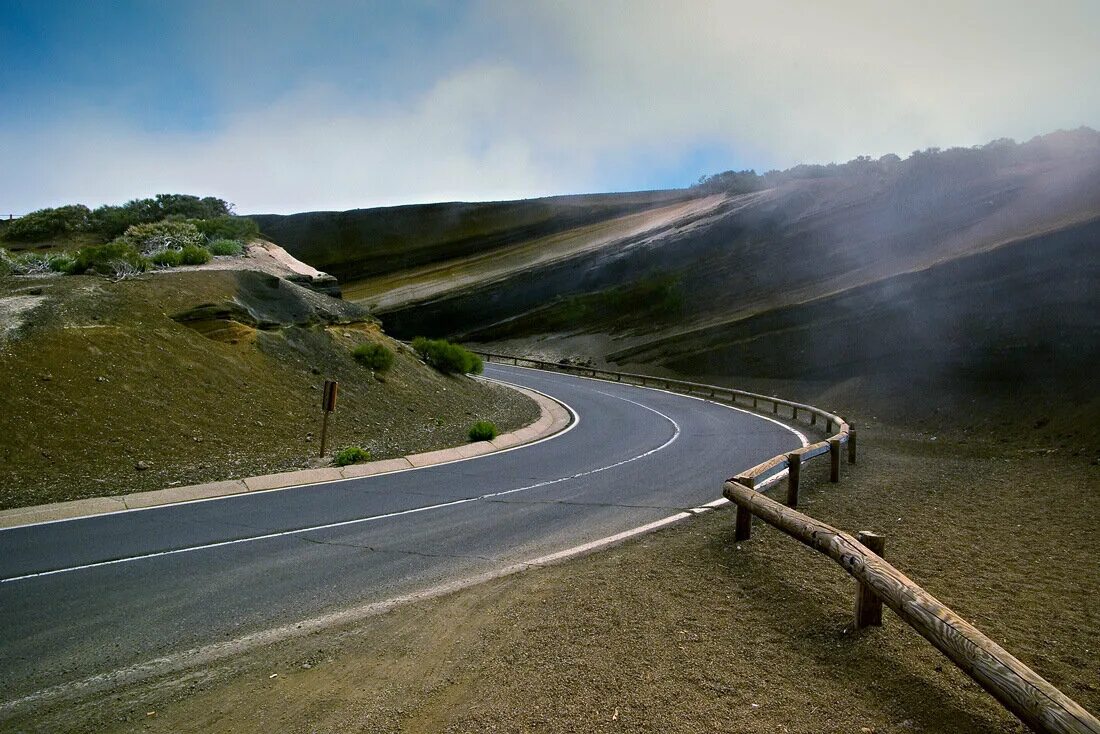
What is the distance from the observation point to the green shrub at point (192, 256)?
72.4 ft

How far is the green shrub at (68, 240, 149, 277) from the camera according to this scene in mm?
19312

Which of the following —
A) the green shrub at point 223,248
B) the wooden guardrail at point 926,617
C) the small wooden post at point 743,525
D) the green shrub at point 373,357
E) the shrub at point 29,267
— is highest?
the green shrub at point 223,248

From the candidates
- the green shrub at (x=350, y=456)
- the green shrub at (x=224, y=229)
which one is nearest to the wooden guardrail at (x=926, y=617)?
the green shrub at (x=350, y=456)

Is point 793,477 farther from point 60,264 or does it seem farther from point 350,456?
point 60,264

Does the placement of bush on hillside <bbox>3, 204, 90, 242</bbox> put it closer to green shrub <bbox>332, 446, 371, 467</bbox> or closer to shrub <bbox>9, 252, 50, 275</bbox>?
shrub <bbox>9, 252, 50, 275</bbox>

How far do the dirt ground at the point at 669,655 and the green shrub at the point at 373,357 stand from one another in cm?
1486

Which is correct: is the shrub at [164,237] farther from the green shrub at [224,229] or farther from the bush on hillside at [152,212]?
the bush on hillside at [152,212]

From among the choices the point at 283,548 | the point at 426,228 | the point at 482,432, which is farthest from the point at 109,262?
the point at 426,228

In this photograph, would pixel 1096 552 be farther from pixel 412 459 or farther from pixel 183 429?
pixel 183 429

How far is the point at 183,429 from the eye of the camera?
43.9ft

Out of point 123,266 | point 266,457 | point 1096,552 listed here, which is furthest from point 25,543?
point 123,266

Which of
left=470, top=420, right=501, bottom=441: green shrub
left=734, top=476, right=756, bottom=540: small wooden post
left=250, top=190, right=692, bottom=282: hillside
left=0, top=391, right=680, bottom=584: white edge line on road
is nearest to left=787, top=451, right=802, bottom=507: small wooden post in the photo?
left=734, top=476, right=756, bottom=540: small wooden post

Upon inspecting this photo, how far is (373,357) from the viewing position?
21359 mm

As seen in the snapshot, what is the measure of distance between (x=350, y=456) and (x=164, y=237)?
16722 mm
